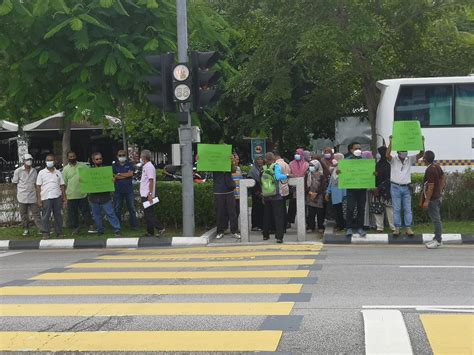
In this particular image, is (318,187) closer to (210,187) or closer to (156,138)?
(210,187)

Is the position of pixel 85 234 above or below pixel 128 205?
below

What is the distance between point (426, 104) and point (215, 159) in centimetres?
615

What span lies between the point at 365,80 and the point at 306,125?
16.8 ft

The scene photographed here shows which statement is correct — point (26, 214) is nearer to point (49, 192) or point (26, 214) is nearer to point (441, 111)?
point (49, 192)

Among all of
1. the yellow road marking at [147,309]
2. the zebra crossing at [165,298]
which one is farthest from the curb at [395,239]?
the yellow road marking at [147,309]

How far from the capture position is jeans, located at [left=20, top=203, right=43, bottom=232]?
13.5m

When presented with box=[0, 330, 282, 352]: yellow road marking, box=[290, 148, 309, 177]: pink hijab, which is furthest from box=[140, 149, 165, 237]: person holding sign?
box=[0, 330, 282, 352]: yellow road marking

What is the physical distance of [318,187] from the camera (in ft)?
41.6

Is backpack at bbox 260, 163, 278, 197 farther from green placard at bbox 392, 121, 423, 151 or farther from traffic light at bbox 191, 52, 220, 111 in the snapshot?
green placard at bbox 392, 121, 423, 151

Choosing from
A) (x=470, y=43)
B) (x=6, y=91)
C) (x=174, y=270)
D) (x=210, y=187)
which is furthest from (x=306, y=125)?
(x=174, y=270)

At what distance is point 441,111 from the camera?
15086 millimetres

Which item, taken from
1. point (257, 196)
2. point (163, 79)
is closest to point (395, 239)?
point (257, 196)

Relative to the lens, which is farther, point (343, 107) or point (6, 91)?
point (343, 107)

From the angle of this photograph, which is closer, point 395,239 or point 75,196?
point 395,239
